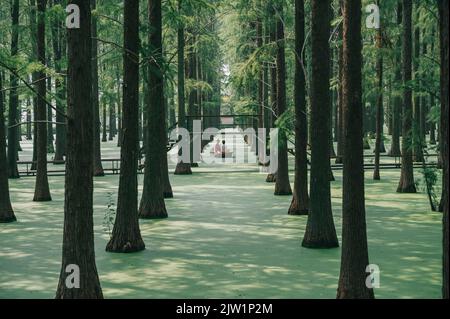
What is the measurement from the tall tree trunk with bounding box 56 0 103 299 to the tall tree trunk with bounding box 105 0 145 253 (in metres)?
4.37

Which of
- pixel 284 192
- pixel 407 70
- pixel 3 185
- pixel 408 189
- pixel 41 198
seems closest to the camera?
pixel 3 185

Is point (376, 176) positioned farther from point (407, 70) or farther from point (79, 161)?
point (79, 161)

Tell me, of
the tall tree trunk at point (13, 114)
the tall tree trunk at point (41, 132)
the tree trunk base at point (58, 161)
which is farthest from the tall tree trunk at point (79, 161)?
the tree trunk base at point (58, 161)

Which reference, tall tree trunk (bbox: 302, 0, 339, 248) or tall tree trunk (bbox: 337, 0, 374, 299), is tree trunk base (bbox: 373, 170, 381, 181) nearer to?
tall tree trunk (bbox: 302, 0, 339, 248)

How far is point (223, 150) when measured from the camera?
143 feet

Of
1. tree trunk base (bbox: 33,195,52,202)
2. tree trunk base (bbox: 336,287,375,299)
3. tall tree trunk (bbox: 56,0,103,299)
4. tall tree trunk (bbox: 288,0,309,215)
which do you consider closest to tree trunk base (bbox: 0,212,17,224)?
tree trunk base (bbox: 33,195,52,202)

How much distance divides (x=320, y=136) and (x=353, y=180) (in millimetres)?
4489

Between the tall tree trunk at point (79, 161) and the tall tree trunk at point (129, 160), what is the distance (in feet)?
14.3

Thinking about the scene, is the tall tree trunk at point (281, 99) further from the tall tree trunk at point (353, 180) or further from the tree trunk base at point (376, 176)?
the tall tree trunk at point (353, 180)

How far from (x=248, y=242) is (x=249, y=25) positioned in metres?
19.1

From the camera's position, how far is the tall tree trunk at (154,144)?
16.0 metres

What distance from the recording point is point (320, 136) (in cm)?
1230

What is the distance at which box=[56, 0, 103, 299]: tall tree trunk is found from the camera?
7.55 m

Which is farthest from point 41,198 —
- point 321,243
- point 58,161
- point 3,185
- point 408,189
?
point 58,161
